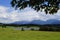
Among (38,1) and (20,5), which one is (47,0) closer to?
(38,1)

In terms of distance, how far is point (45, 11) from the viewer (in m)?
26.3

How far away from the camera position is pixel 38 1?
2553 centimetres

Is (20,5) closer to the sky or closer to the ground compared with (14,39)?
closer to the sky

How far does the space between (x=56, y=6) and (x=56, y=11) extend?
2.12 feet

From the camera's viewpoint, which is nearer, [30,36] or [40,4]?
[40,4]

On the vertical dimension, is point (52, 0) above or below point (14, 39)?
above

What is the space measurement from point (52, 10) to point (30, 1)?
8.54 ft

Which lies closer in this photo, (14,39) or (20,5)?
(20,5)

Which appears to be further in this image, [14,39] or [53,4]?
[14,39]

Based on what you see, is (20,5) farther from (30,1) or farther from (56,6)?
(56,6)

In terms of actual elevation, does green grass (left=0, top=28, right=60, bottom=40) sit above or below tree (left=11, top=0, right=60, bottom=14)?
below

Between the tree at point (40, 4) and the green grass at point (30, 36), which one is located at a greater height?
the tree at point (40, 4)

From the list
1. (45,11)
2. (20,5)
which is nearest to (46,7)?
(45,11)

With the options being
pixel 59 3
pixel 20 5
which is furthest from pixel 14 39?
pixel 59 3
